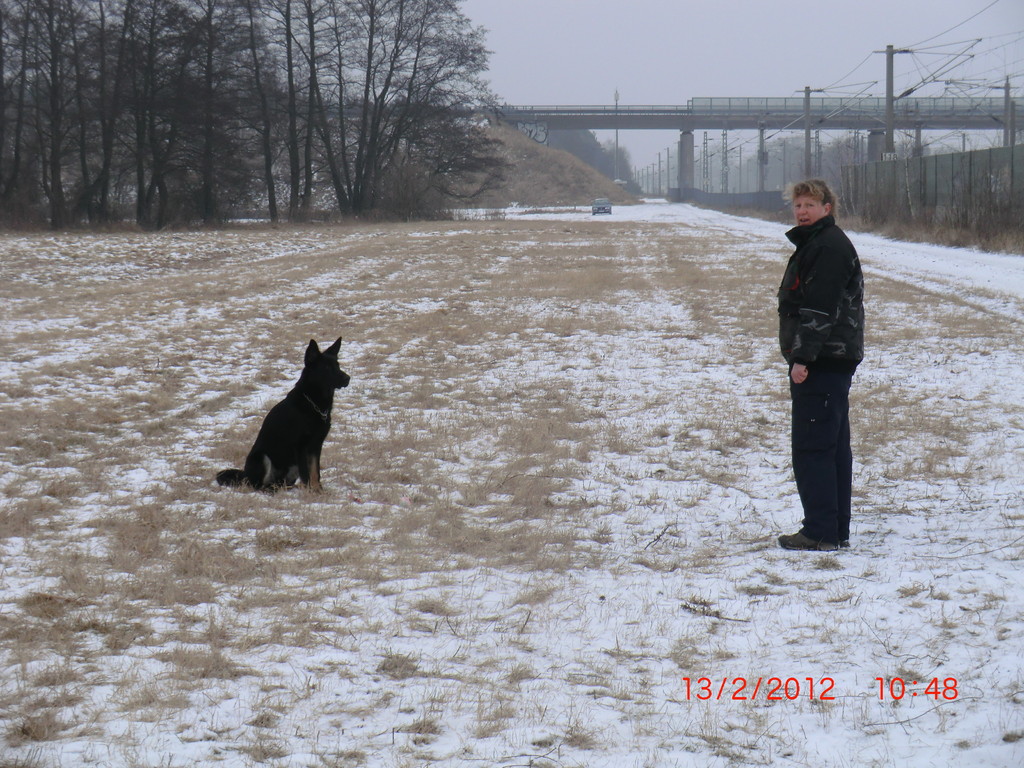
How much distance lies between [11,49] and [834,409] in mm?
42145

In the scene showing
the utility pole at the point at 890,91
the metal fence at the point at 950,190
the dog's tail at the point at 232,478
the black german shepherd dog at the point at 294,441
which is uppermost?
the utility pole at the point at 890,91

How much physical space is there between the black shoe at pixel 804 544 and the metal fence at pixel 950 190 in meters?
24.7

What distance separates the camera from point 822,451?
17.9ft

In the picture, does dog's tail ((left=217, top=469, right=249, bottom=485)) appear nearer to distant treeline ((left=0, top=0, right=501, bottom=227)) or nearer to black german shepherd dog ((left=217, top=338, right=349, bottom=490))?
black german shepherd dog ((left=217, top=338, right=349, bottom=490))

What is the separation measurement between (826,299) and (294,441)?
365cm

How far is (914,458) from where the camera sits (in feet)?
24.0

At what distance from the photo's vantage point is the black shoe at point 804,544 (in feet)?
18.0

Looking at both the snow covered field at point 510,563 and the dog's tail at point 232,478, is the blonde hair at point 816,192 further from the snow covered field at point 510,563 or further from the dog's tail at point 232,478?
the dog's tail at point 232,478

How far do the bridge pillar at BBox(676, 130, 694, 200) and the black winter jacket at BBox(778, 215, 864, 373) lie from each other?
119 metres

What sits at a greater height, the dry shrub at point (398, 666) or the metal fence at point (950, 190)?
the metal fence at point (950, 190)

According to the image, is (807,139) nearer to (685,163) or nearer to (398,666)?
(398,666)

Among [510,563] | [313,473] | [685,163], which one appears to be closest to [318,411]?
[313,473]

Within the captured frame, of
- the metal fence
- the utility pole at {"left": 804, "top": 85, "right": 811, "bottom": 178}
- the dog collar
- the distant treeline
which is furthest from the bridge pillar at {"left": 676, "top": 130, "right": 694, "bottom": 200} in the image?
the dog collar

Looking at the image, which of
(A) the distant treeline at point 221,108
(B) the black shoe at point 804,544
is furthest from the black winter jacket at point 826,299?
(A) the distant treeline at point 221,108
